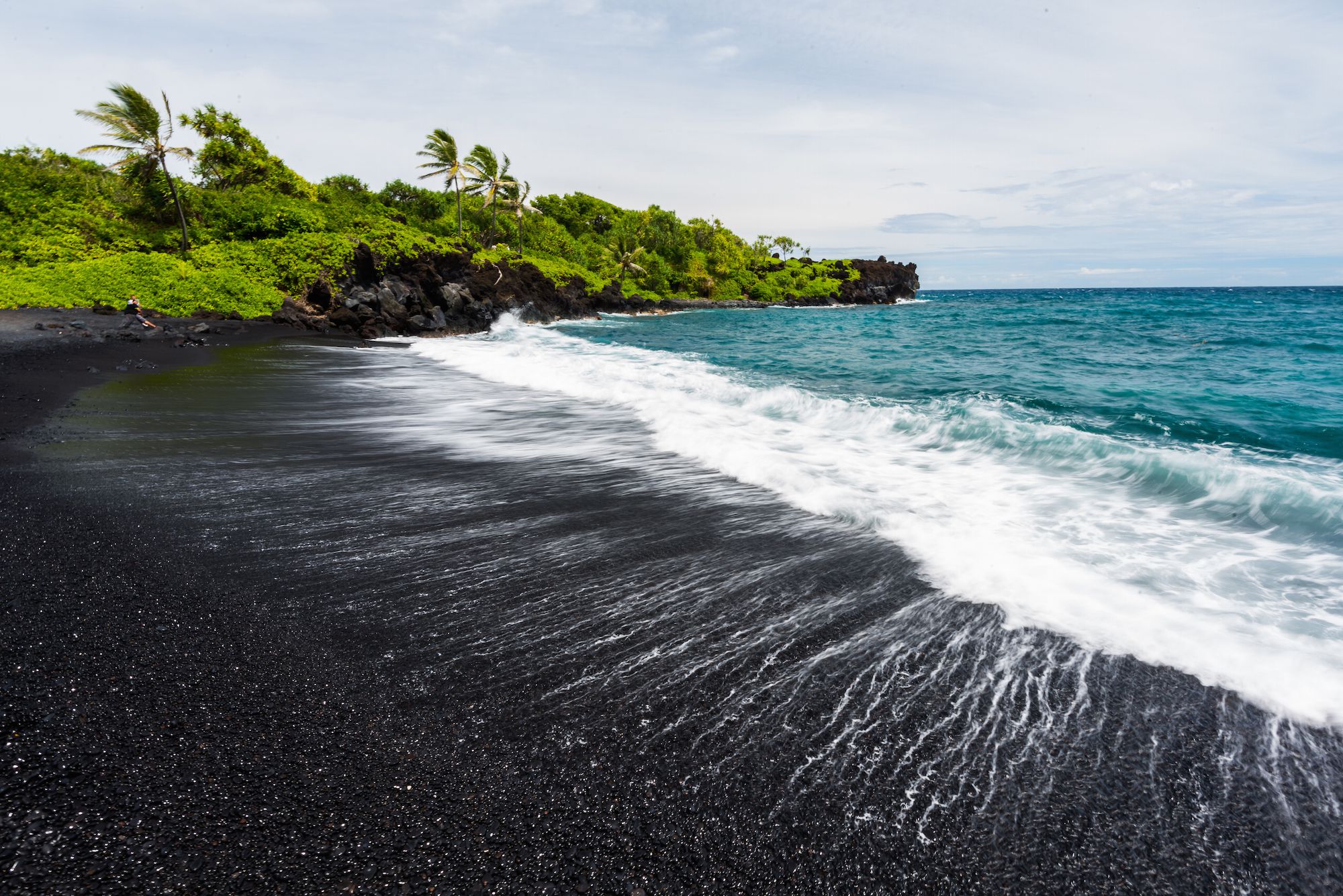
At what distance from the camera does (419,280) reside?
2702 centimetres

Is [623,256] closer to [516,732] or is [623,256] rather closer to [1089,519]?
[1089,519]

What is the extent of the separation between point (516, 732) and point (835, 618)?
1.94 meters

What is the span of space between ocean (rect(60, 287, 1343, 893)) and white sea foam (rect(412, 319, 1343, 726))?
4 cm

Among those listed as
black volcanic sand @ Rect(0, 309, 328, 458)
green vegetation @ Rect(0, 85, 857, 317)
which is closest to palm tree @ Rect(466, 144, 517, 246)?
green vegetation @ Rect(0, 85, 857, 317)

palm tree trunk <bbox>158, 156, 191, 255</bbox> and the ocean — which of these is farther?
palm tree trunk <bbox>158, 156, 191, 255</bbox>

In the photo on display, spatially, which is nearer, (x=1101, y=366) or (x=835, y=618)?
(x=835, y=618)

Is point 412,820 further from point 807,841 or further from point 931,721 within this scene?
point 931,721

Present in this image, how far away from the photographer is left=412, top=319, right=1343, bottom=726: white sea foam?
11.5 ft

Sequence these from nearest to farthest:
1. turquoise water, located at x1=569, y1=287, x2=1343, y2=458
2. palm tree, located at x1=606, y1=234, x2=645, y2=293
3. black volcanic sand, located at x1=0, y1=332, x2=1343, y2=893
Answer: black volcanic sand, located at x1=0, y1=332, x2=1343, y2=893 → turquoise water, located at x1=569, y1=287, x2=1343, y2=458 → palm tree, located at x1=606, y1=234, x2=645, y2=293

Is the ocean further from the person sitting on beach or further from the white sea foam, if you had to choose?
the person sitting on beach

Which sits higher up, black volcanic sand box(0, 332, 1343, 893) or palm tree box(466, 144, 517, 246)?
palm tree box(466, 144, 517, 246)

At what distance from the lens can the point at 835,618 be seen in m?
3.48

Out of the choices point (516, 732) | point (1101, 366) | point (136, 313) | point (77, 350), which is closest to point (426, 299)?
point (136, 313)

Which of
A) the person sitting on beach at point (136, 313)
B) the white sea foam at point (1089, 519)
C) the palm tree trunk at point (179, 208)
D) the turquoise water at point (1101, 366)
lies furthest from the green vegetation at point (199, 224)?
the white sea foam at point (1089, 519)
